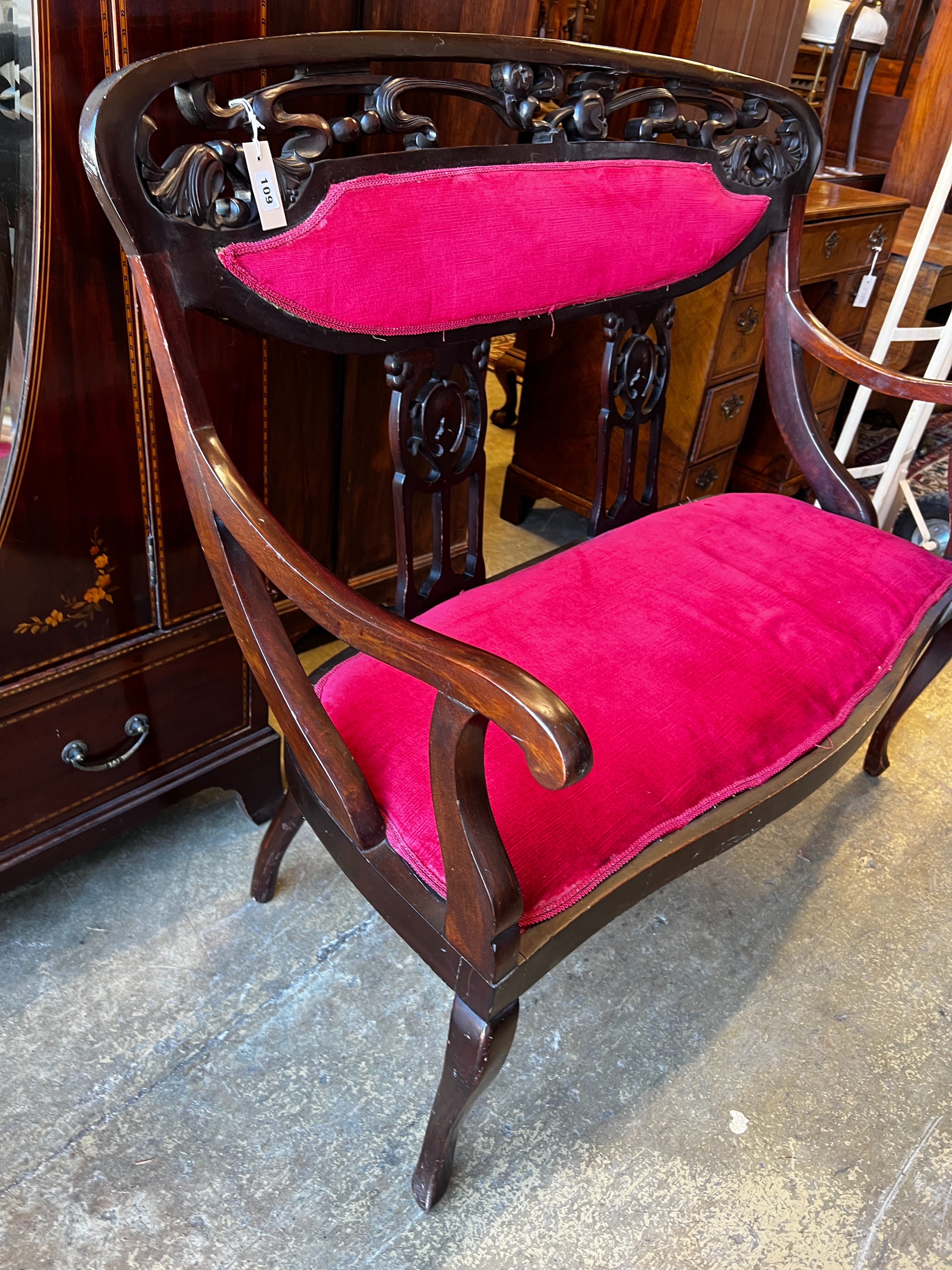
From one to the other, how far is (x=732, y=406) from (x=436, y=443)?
118 cm

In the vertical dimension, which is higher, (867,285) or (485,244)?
(485,244)

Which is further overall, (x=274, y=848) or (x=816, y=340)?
(x=816, y=340)

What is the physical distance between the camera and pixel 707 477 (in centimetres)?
221

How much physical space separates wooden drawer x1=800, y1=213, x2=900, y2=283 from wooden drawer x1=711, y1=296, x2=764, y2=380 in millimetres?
123

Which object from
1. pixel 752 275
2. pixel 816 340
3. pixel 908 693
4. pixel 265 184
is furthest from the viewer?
pixel 752 275

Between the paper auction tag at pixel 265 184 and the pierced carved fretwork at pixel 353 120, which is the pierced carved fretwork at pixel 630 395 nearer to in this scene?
the pierced carved fretwork at pixel 353 120

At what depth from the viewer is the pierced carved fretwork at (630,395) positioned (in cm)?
139

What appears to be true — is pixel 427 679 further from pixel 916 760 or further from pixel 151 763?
pixel 916 760

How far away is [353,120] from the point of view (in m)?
0.94

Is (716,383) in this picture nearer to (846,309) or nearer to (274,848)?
(846,309)

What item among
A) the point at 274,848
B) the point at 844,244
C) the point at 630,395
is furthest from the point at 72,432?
the point at 844,244

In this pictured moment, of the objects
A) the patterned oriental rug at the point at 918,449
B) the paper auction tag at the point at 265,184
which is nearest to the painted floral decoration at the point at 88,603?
the paper auction tag at the point at 265,184

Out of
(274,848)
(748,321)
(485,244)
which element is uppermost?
(485,244)

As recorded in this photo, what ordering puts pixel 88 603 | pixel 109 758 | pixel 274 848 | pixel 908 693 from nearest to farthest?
pixel 88 603, pixel 109 758, pixel 274 848, pixel 908 693
